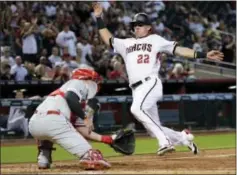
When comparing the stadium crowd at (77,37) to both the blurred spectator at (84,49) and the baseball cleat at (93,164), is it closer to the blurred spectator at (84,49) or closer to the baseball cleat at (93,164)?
the blurred spectator at (84,49)

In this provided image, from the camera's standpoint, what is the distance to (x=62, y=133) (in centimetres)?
743

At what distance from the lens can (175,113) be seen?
1695cm

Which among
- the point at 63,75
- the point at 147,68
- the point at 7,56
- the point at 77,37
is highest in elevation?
the point at 77,37

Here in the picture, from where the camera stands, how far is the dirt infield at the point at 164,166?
7.02 meters

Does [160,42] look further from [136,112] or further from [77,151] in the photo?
[77,151]

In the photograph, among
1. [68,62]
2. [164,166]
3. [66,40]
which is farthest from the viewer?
[66,40]

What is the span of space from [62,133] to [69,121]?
252 mm

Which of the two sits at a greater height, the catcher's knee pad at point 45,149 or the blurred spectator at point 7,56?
the blurred spectator at point 7,56

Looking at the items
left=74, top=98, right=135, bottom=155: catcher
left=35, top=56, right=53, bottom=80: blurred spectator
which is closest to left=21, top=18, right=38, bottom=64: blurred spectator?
left=35, top=56, right=53, bottom=80: blurred spectator

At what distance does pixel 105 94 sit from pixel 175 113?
1925 mm

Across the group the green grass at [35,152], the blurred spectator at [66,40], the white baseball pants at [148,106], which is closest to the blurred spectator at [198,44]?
the blurred spectator at [66,40]

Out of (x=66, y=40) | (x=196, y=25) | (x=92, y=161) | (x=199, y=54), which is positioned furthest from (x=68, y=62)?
(x=92, y=161)

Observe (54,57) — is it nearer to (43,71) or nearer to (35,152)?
(43,71)

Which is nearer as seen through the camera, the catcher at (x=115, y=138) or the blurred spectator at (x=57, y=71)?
the catcher at (x=115, y=138)
